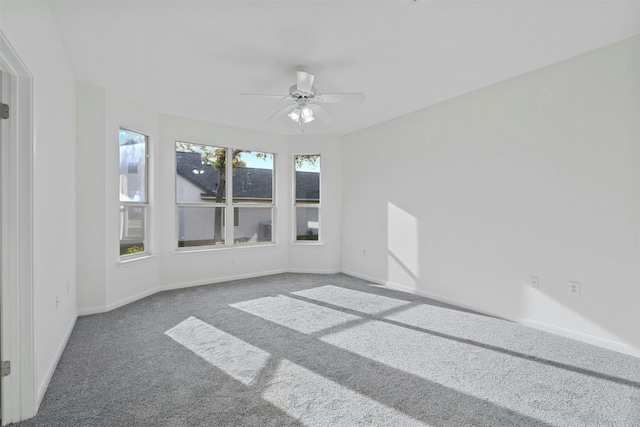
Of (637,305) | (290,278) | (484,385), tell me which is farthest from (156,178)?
(637,305)

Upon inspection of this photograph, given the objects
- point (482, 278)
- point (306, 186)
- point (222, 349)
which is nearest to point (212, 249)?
point (306, 186)

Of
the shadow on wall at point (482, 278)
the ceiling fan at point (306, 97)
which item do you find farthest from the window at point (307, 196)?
the ceiling fan at point (306, 97)

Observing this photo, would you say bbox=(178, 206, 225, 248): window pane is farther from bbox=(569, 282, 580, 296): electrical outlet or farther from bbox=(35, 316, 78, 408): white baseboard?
bbox=(569, 282, 580, 296): electrical outlet

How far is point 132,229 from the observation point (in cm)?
406

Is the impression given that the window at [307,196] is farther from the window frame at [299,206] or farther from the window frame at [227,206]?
the window frame at [227,206]

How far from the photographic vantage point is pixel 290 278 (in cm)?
520

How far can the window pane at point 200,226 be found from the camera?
15.6 ft

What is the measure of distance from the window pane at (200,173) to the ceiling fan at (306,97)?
85.6 inches

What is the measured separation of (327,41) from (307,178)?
3.32m

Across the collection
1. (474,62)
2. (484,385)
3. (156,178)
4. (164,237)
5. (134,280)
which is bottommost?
(484,385)

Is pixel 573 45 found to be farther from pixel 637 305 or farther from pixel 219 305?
pixel 219 305

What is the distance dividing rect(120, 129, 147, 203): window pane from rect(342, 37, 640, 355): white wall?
361cm

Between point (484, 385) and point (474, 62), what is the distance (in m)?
2.77

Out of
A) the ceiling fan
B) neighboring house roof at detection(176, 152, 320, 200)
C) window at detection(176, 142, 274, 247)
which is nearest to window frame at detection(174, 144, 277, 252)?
window at detection(176, 142, 274, 247)
